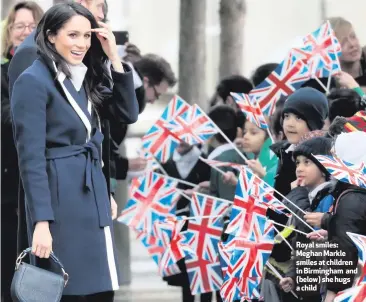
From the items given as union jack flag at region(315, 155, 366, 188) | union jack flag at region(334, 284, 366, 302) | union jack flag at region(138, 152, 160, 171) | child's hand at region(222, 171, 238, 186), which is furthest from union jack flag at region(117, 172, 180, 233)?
union jack flag at region(334, 284, 366, 302)

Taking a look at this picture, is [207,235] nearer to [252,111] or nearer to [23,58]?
[252,111]

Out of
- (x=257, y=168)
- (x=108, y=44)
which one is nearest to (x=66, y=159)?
(x=108, y=44)

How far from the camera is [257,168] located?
8000mm

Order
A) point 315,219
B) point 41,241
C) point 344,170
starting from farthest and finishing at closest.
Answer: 1. point 315,219
2. point 344,170
3. point 41,241

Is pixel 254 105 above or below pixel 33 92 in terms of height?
Answer: below

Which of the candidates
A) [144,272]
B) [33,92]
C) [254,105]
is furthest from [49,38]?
[144,272]

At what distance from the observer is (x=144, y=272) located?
1149 centimetres

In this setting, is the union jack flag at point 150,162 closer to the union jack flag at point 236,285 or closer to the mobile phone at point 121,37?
the mobile phone at point 121,37

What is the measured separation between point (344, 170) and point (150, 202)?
2.67m

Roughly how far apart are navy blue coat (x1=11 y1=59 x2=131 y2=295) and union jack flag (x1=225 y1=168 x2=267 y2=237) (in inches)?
53.2

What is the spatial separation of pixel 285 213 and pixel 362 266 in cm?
112

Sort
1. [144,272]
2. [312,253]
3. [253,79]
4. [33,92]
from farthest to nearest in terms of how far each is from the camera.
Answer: [144,272], [253,79], [312,253], [33,92]

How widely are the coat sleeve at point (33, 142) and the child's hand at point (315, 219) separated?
4.43 ft

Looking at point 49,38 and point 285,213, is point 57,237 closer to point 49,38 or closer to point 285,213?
point 49,38
